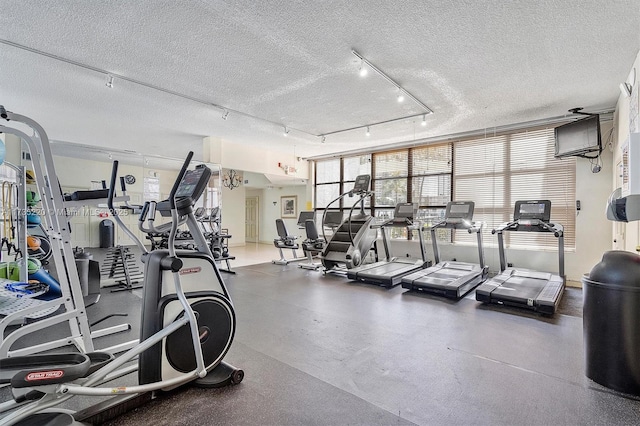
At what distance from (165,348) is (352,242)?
14.6ft

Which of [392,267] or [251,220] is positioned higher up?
[251,220]

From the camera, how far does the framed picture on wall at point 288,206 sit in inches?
443

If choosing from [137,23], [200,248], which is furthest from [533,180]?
[137,23]

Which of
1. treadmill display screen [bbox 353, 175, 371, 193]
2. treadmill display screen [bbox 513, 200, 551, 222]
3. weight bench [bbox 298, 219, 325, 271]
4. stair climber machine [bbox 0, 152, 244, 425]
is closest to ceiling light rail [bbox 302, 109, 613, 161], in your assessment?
treadmill display screen [bbox 353, 175, 371, 193]

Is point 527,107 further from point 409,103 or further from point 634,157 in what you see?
point 634,157

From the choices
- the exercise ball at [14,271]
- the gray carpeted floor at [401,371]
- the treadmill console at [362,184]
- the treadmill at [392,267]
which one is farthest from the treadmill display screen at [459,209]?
the exercise ball at [14,271]

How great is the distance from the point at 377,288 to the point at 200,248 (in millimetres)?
3471

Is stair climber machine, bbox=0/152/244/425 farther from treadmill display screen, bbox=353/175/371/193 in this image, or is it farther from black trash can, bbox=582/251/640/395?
treadmill display screen, bbox=353/175/371/193

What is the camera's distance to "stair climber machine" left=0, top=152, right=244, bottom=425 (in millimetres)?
1630

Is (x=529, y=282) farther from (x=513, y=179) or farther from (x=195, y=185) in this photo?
(x=195, y=185)

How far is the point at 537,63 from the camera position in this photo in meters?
3.52

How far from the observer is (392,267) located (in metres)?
5.96

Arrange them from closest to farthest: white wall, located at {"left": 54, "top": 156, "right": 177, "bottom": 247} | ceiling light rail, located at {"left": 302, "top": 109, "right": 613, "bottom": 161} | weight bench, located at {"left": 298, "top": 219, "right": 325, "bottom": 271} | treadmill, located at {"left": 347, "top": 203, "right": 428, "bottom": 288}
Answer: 1. treadmill, located at {"left": 347, "top": 203, "right": 428, "bottom": 288}
2. ceiling light rail, located at {"left": 302, "top": 109, "right": 613, "bottom": 161}
3. weight bench, located at {"left": 298, "top": 219, "right": 325, "bottom": 271}
4. white wall, located at {"left": 54, "top": 156, "right": 177, "bottom": 247}

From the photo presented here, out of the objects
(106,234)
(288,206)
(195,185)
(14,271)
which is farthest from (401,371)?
(106,234)
